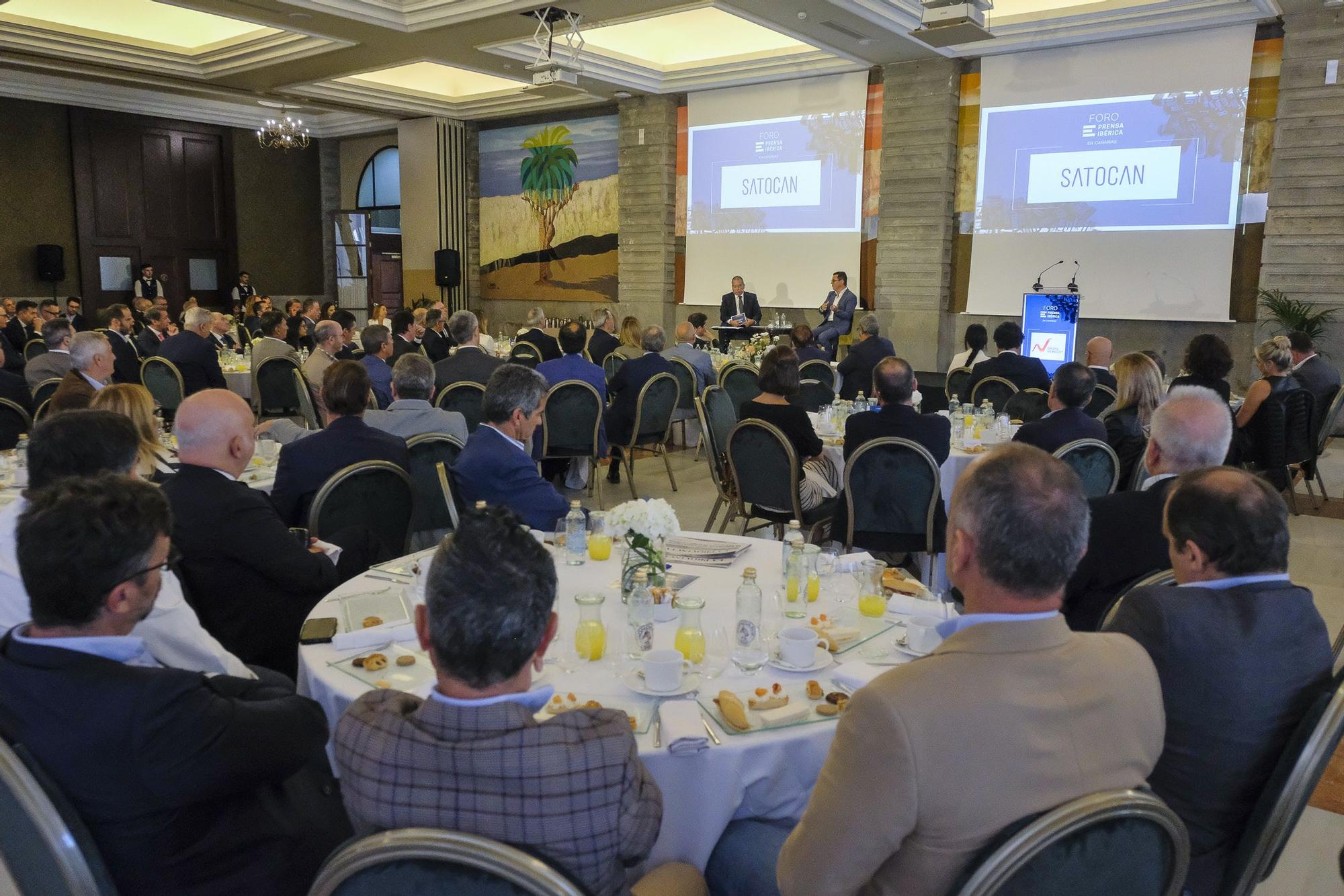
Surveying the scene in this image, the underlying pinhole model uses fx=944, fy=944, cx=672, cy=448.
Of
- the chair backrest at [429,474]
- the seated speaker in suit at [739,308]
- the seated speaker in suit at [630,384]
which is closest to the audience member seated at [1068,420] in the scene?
the chair backrest at [429,474]

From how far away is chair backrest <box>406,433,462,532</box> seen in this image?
416cm

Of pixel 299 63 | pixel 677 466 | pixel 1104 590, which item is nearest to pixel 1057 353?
pixel 677 466

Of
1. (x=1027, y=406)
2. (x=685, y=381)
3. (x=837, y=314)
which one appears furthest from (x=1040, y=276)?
(x=685, y=381)

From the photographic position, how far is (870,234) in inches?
496

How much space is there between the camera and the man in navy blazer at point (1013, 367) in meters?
7.40

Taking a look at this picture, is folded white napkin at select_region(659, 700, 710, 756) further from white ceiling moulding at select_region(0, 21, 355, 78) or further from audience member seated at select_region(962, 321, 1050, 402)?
white ceiling moulding at select_region(0, 21, 355, 78)

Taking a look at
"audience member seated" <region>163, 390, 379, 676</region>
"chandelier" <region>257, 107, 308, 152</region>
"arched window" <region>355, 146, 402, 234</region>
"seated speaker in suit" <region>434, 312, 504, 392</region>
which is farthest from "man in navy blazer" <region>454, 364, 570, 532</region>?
"arched window" <region>355, 146, 402, 234</region>

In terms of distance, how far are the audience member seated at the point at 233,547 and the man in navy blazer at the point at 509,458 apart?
0.77 m

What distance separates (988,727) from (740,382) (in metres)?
6.92

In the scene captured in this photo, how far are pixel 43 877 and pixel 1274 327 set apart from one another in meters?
11.3

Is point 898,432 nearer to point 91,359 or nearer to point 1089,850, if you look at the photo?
point 1089,850

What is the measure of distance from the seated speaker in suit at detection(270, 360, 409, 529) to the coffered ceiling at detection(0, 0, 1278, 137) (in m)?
7.28

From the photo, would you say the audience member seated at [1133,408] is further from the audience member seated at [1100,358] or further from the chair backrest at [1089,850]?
the chair backrest at [1089,850]

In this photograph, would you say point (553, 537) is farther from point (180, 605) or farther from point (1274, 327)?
point (1274, 327)
